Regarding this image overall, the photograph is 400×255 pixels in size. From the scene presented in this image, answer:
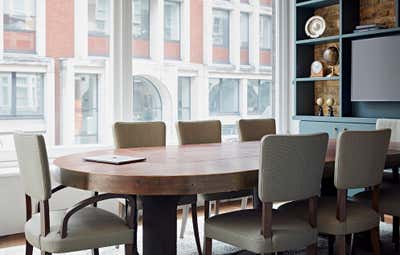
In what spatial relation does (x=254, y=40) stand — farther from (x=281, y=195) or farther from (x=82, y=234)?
(x=82, y=234)

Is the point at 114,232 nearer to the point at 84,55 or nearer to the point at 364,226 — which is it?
the point at 364,226

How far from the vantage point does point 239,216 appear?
105 inches

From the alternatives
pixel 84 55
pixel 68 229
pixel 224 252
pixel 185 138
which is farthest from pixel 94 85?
pixel 68 229

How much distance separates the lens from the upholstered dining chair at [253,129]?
424 cm

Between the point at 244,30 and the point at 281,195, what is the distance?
3.78 m

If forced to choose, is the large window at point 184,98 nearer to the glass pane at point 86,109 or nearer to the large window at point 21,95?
the glass pane at point 86,109

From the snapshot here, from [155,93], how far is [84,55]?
2.78ft

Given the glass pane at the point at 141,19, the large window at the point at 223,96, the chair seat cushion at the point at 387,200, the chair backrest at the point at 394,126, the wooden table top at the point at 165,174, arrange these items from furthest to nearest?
the large window at the point at 223,96 < the glass pane at the point at 141,19 < the chair backrest at the point at 394,126 < the chair seat cushion at the point at 387,200 < the wooden table top at the point at 165,174

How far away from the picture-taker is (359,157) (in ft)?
8.91

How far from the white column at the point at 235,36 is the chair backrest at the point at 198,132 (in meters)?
1.81

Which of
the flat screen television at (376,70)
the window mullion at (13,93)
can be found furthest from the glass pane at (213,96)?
the window mullion at (13,93)

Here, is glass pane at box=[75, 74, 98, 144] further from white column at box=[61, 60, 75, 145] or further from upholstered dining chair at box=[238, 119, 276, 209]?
upholstered dining chair at box=[238, 119, 276, 209]

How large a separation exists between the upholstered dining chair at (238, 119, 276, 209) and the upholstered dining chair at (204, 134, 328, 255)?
5.32ft

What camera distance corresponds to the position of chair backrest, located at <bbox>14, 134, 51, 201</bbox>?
7.82 feet
